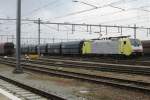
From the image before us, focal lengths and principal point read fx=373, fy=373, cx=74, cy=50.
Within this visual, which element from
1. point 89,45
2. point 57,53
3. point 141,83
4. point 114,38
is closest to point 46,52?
point 57,53

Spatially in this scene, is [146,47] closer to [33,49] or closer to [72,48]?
[72,48]

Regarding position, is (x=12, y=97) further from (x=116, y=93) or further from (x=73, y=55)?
(x=73, y=55)

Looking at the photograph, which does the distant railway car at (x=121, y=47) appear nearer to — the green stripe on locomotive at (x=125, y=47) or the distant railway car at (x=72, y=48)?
the green stripe on locomotive at (x=125, y=47)

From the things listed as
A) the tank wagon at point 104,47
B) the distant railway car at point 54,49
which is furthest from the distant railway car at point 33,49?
the tank wagon at point 104,47

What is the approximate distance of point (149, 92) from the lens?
1287 cm

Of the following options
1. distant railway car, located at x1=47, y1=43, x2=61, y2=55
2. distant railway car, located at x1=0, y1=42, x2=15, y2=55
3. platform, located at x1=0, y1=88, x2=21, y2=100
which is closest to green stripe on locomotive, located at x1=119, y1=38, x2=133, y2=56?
distant railway car, located at x1=47, y1=43, x2=61, y2=55

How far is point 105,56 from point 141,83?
3195 centimetres

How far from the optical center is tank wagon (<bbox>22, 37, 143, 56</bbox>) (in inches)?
1672

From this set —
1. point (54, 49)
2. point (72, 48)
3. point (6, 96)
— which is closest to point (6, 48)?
point (54, 49)

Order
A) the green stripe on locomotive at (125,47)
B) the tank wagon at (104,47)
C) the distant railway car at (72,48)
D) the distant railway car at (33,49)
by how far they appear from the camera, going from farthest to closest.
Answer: the distant railway car at (33,49)
the distant railway car at (72,48)
the tank wagon at (104,47)
the green stripe on locomotive at (125,47)

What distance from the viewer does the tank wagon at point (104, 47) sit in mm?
42469

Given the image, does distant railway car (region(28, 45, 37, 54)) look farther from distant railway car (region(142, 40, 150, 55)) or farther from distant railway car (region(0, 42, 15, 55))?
distant railway car (region(142, 40, 150, 55))

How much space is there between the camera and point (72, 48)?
5775 cm

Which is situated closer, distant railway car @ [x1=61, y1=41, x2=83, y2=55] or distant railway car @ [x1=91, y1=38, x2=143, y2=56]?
distant railway car @ [x1=91, y1=38, x2=143, y2=56]
